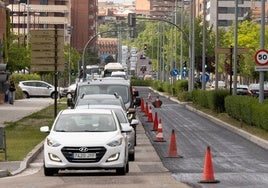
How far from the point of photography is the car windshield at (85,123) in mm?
23281

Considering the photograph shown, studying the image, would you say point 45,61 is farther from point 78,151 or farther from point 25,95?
point 25,95

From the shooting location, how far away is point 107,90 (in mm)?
38656

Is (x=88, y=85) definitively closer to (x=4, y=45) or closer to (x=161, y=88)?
(x=4, y=45)

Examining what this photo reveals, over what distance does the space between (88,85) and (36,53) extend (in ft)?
20.6

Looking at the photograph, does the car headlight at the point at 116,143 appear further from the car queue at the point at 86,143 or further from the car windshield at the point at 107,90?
the car windshield at the point at 107,90

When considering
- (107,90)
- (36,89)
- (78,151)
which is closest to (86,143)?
(78,151)

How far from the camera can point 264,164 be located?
27.9 meters

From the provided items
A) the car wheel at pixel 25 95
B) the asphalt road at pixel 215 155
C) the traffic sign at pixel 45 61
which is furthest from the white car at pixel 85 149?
the car wheel at pixel 25 95

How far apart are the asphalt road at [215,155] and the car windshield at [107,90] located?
190 cm

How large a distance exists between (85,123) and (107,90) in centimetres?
1510

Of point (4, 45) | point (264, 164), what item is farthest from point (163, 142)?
point (4, 45)

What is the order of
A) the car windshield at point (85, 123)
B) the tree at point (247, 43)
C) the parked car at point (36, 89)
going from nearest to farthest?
the car windshield at point (85, 123), the parked car at point (36, 89), the tree at point (247, 43)

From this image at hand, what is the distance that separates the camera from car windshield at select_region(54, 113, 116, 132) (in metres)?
23.3

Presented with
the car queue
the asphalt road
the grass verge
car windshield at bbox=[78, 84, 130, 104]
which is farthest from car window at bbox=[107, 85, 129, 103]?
the car queue
